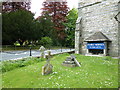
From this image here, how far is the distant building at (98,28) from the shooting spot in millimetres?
11875

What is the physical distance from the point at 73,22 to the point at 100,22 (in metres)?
18.6

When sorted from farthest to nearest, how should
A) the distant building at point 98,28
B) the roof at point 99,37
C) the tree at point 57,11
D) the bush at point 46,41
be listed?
1. the tree at point 57,11
2. the bush at point 46,41
3. the roof at point 99,37
4. the distant building at point 98,28

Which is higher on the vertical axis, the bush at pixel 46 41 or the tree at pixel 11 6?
the tree at pixel 11 6

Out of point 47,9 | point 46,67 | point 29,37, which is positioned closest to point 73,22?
point 47,9

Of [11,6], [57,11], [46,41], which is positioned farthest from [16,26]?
[57,11]

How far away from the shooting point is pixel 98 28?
1334cm

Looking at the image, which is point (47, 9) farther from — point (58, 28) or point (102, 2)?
point (102, 2)

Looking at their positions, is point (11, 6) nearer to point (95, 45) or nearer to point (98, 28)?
point (98, 28)

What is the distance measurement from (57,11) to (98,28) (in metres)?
21.5

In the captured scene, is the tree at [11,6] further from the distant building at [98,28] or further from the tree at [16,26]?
the distant building at [98,28]

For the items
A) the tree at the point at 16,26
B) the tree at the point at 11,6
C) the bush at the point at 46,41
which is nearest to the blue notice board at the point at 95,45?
the bush at the point at 46,41

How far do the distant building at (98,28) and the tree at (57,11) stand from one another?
617 inches

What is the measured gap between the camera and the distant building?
11875 mm

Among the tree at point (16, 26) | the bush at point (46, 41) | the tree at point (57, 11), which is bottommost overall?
the bush at point (46, 41)
